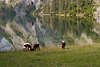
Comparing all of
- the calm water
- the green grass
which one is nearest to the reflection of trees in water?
the calm water

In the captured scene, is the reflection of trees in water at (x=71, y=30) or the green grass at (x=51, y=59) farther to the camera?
the reflection of trees in water at (x=71, y=30)

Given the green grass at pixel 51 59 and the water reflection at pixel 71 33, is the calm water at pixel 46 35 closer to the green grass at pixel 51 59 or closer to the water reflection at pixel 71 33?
the water reflection at pixel 71 33

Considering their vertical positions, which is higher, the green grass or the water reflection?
the green grass

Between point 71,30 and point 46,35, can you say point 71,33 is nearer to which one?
point 46,35

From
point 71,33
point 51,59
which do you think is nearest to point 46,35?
point 71,33

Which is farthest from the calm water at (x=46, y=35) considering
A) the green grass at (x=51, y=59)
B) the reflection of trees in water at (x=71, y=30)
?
the green grass at (x=51, y=59)

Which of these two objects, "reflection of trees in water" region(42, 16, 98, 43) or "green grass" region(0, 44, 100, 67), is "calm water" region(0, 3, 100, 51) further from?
"green grass" region(0, 44, 100, 67)

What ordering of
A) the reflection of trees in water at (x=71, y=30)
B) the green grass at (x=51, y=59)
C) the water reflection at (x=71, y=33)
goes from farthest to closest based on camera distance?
1. the reflection of trees in water at (x=71, y=30)
2. the water reflection at (x=71, y=33)
3. the green grass at (x=51, y=59)

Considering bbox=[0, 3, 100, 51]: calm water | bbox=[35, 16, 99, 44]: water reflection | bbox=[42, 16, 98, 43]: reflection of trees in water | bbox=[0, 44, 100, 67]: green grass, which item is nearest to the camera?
bbox=[0, 44, 100, 67]: green grass

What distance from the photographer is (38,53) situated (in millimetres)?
29281

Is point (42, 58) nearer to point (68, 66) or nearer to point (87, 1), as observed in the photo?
point (68, 66)

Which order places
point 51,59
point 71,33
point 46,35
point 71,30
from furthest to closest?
point 71,30 → point 71,33 → point 46,35 → point 51,59

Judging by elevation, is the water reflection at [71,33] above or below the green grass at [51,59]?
below

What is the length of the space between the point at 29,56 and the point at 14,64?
4.01 m
